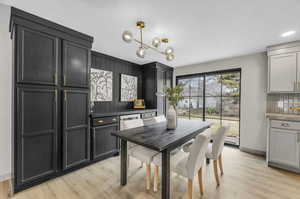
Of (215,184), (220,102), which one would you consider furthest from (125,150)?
(220,102)

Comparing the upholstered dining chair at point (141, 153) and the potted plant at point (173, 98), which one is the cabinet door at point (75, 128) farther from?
the potted plant at point (173, 98)

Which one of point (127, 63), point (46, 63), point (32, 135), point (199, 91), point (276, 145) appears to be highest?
point (127, 63)

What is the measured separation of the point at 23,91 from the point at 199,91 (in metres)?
4.13

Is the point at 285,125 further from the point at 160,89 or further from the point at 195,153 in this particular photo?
the point at 160,89

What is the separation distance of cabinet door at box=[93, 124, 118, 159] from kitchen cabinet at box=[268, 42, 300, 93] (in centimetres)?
355

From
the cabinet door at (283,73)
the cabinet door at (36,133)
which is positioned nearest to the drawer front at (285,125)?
the cabinet door at (283,73)

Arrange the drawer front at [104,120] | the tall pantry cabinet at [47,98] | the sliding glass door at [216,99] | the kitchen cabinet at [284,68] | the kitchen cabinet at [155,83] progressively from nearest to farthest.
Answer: the tall pantry cabinet at [47,98], the kitchen cabinet at [284,68], the drawer front at [104,120], the sliding glass door at [216,99], the kitchen cabinet at [155,83]

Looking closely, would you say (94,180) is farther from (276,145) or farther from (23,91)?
(276,145)

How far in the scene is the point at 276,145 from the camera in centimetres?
247

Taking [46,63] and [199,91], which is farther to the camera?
[199,91]

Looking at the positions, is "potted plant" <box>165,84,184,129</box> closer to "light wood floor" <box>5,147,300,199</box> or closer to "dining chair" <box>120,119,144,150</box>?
"dining chair" <box>120,119,144,150</box>

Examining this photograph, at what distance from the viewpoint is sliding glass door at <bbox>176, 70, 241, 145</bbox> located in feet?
11.6

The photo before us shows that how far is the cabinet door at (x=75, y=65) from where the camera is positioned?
2164 millimetres

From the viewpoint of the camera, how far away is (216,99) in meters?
3.81
